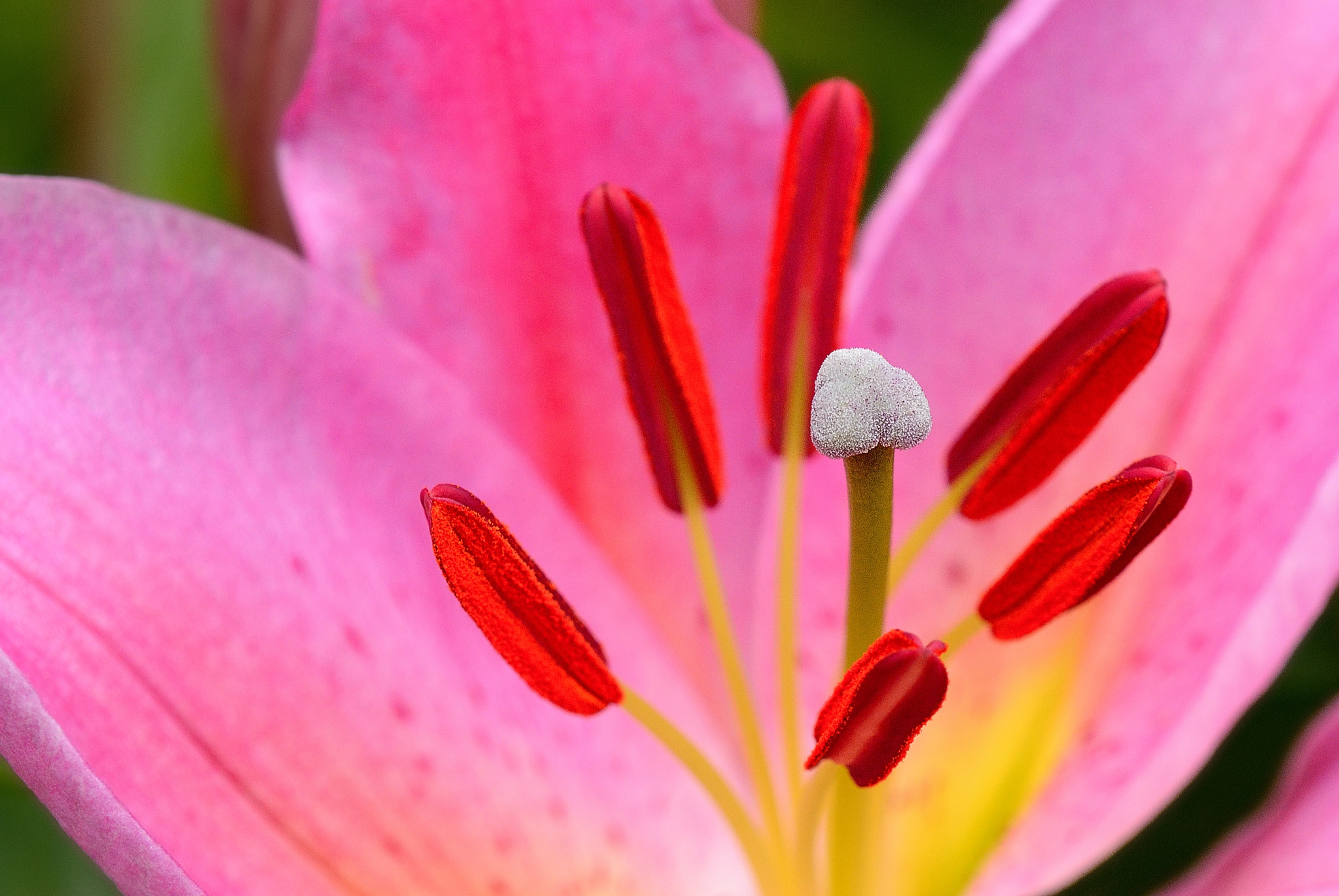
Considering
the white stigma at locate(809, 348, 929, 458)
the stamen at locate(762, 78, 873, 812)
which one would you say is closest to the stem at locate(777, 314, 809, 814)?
the stamen at locate(762, 78, 873, 812)

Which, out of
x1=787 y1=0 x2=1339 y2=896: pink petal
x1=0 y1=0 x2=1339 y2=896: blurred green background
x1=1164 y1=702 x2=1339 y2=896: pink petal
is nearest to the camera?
x1=1164 y1=702 x2=1339 y2=896: pink petal

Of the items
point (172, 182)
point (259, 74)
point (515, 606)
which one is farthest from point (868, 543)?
point (172, 182)

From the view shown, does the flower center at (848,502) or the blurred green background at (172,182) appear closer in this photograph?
the flower center at (848,502)

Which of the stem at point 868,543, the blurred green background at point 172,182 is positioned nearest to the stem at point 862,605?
the stem at point 868,543

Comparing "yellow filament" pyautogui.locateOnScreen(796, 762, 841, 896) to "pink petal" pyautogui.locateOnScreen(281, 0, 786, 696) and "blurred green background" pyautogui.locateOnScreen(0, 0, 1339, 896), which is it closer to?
"pink petal" pyautogui.locateOnScreen(281, 0, 786, 696)

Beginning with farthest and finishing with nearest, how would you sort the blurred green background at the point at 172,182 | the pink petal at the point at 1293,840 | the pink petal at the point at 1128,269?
the blurred green background at the point at 172,182 → the pink petal at the point at 1128,269 → the pink petal at the point at 1293,840

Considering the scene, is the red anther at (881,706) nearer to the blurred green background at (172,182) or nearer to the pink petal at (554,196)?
the pink petal at (554,196)

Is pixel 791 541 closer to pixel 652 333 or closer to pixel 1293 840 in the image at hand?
pixel 652 333

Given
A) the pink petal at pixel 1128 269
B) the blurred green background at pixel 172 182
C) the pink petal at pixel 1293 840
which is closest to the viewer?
the pink petal at pixel 1293 840
